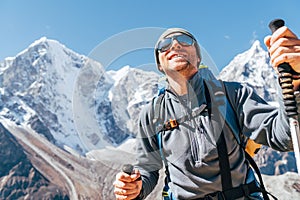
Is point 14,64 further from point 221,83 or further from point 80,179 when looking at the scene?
point 221,83

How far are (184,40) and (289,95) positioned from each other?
3.85ft

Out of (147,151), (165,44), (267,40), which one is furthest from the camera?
(147,151)

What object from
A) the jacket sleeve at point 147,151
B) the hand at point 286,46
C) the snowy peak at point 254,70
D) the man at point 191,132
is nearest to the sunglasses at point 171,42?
the man at point 191,132

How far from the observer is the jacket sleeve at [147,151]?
9.11 ft

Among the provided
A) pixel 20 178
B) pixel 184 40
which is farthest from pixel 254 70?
pixel 184 40

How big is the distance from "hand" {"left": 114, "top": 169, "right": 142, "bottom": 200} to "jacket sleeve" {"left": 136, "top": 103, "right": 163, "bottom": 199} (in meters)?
0.23

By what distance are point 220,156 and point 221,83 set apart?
0.58 meters

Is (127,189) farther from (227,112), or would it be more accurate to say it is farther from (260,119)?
(260,119)

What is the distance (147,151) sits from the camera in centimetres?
281

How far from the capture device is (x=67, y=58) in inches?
6334

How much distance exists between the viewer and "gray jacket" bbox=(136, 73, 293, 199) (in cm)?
233

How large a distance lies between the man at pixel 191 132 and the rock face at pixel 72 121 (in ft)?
0.62

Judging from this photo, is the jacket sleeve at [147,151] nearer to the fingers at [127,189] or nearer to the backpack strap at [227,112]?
the fingers at [127,189]

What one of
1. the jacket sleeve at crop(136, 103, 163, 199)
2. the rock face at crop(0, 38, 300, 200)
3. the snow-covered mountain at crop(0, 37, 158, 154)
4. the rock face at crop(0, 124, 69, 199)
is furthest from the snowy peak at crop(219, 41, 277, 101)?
the jacket sleeve at crop(136, 103, 163, 199)
